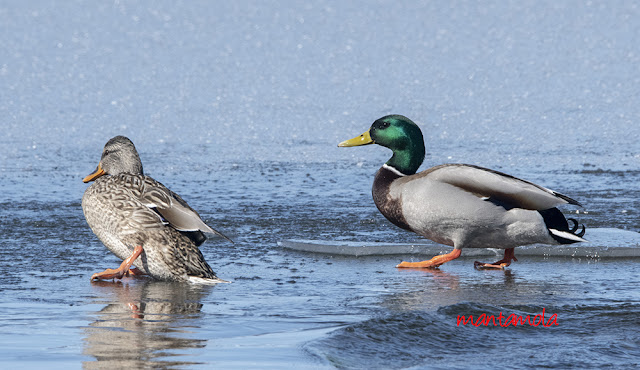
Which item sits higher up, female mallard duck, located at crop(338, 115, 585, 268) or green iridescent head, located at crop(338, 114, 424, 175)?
green iridescent head, located at crop(338, 114, 424, 175)

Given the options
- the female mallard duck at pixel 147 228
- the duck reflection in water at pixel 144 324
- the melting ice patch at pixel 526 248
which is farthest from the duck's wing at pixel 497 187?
the duck reflection in water at pixel 144 324

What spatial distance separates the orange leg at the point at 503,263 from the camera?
5.57 metres

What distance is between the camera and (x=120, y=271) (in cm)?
502

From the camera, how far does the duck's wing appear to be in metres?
5.58

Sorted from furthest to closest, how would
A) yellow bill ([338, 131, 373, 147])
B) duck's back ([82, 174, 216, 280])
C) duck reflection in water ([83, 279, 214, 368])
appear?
1. yellow bill ([338, 131, 373, 147])
2. duck's back ([82, 174, 216, 280])
3. duck reflection in water ([83, 279, 214, 368])

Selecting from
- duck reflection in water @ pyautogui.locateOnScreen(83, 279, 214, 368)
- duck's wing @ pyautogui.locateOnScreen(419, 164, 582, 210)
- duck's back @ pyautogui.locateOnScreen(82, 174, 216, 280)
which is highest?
duck's wing @ pyautogui.locateOnScreen(419, 164, 582, 210)

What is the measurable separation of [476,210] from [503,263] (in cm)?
31

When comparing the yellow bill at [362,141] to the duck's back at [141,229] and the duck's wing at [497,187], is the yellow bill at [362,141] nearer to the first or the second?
the duck's wing at [497,187]

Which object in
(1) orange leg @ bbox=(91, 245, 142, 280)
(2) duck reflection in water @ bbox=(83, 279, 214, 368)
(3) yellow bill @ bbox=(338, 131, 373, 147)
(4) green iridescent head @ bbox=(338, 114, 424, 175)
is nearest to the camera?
(2) duck reflection in water @ bbox=(83, 279, 214, 368)

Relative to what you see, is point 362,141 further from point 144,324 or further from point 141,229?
point 144,324

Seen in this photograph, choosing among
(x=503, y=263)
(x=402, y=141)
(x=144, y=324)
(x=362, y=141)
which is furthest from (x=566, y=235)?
(x=144, y=324)

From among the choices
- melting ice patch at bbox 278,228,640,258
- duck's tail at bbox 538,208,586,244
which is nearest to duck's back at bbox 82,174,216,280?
melting ice patch at bbox 278,228,640,258

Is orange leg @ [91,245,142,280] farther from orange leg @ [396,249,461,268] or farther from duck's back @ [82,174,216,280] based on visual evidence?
orange leg @ [396,249,461,268]

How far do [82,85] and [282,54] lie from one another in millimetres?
2764
